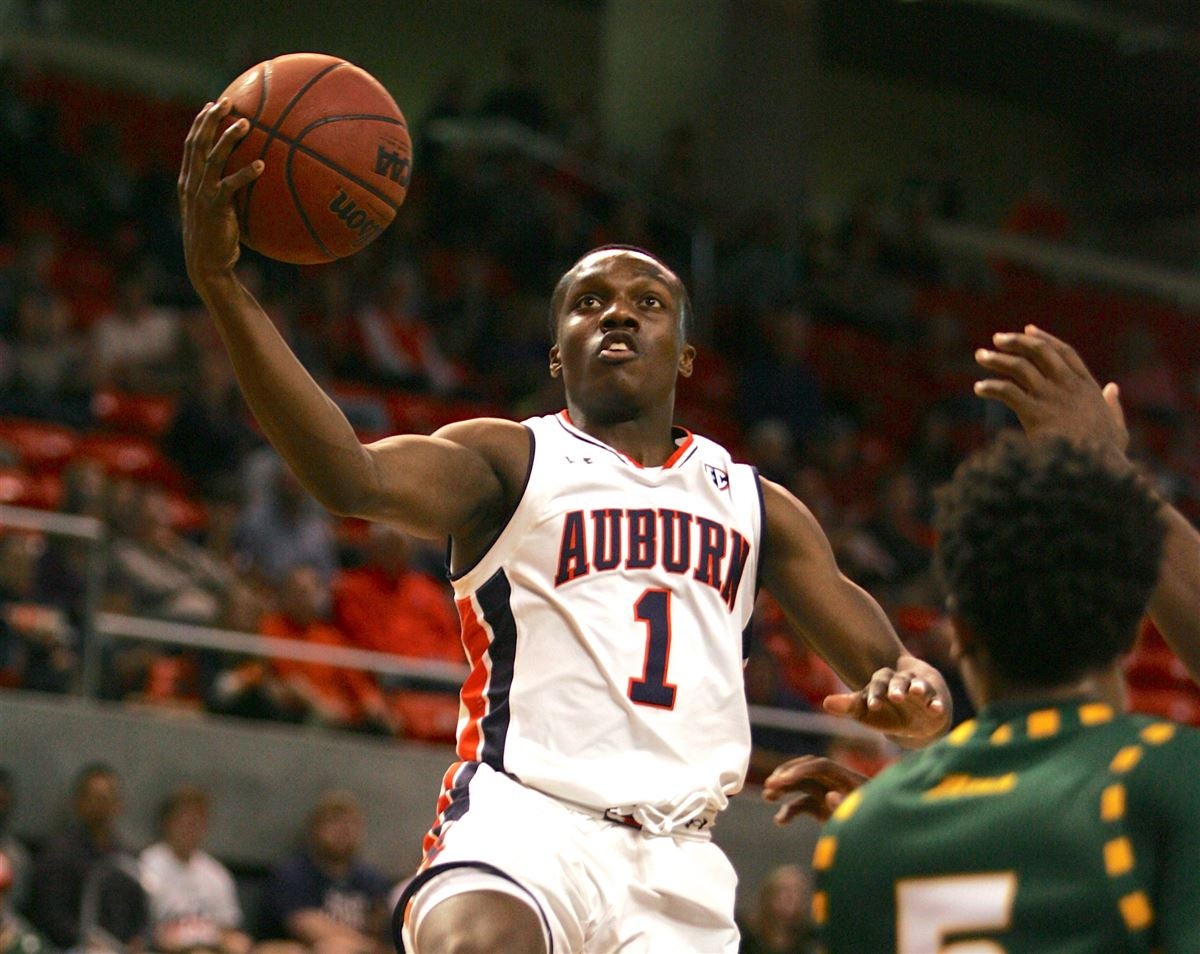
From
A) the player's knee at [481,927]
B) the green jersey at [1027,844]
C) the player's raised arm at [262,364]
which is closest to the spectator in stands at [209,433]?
the player's raised arm at [262,364]

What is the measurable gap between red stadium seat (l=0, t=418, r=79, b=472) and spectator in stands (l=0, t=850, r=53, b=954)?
2.95 m

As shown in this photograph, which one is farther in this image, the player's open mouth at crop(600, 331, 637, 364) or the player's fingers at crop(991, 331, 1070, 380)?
the player's open mouth at crop(600, 331, 637, 364)

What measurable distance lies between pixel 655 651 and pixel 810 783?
475mm

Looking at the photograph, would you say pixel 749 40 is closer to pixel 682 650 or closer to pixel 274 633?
pixel 274 633

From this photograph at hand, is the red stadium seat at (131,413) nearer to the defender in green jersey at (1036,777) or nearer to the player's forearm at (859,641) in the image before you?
the player's forearm at (859,641)

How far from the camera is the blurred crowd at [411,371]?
33.5 feet

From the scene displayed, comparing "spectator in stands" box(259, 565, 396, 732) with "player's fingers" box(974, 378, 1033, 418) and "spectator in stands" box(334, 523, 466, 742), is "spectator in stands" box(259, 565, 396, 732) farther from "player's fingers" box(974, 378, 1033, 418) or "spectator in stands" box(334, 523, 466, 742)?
"player's fingers" box(974, 378, 1033, 418)

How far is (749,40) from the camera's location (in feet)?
59.4

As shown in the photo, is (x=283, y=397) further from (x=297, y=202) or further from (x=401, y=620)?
(x=401, y=620)

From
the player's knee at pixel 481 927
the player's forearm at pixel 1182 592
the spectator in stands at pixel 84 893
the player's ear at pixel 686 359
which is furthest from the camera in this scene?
the spectator in stands at pixel 84 893

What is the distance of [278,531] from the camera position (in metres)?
10.7

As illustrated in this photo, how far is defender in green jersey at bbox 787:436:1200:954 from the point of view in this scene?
2.47 meters

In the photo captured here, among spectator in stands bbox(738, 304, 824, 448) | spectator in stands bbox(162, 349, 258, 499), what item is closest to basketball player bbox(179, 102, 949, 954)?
spectator in stands bbox(162, 349, 258, 499)

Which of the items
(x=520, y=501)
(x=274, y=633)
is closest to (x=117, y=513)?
(x=274, y=633)
